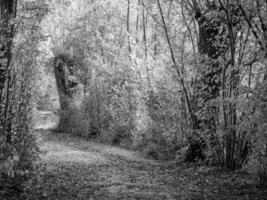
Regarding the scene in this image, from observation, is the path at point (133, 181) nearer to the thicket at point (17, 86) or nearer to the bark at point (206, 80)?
the thicket at point (17, 86)

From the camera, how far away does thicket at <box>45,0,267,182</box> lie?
883 cm

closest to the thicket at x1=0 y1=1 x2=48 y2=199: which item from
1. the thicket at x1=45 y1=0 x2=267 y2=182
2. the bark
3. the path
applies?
the path

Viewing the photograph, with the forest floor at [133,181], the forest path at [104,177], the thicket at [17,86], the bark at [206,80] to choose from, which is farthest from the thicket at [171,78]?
the thicket at [17,86]

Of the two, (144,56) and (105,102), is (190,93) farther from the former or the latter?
(105,102)

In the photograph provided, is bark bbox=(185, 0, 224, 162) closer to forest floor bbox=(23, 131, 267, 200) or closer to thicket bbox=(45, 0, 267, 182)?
thicket bbox=(45, 0, 267, 182)

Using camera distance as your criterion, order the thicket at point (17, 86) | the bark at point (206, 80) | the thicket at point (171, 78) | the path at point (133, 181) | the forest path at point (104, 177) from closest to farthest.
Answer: the thicket at point (17, 86)
the path at point (133, 181)
the forest path at point (104, 177)
the thicket at point (171, 78)
the bark at point (206, 80)

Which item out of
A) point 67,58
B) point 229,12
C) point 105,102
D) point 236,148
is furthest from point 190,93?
point 67,58

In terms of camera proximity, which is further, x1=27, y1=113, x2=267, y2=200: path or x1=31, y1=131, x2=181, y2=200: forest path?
x1=31, y1=131, x2=181, y2=200: forest path

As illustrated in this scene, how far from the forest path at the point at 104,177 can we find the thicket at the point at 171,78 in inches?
61.6

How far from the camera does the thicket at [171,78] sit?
8.83 metres

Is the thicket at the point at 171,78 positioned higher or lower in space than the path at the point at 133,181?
higher

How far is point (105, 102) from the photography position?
69.5ft

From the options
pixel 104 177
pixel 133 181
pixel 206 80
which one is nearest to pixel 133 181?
pixel 133 181

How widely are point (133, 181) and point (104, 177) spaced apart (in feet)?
3.33
